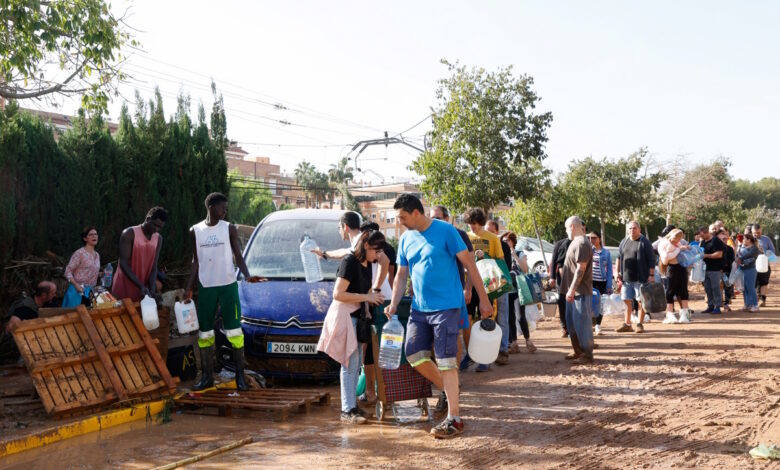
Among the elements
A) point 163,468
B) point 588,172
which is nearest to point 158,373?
point 163,468

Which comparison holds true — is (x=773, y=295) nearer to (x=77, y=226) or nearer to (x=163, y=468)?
(x=77, y=226)

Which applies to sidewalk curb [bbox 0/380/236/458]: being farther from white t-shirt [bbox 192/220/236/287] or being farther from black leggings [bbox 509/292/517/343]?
black leggings [bbox 509/292/517/343]

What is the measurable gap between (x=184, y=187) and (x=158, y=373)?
5.56m

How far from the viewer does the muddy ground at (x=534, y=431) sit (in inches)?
215

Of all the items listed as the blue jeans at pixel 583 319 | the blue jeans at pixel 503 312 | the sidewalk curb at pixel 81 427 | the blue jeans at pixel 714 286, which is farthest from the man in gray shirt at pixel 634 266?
the sidewalk curb at pixel 81 427

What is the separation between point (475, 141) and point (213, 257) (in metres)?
15.9

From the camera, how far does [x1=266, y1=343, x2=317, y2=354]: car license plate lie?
8.02 m

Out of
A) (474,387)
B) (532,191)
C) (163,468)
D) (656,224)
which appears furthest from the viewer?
(656,224)

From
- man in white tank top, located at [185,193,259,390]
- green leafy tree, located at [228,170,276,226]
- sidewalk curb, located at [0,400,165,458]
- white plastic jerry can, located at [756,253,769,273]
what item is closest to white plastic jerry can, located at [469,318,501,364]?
man in white tank top, located at [185,193,259,390]

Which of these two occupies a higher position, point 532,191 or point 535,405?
point 532,191

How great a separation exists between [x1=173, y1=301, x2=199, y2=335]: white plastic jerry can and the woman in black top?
208cm

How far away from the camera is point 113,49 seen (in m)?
9.21

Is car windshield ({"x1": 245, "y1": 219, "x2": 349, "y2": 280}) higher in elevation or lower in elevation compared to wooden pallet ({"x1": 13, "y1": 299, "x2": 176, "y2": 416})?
higher

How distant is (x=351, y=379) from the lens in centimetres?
663
